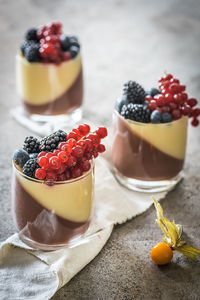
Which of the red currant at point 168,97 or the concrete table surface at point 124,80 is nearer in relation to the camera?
the concrete table surface at point 124,80

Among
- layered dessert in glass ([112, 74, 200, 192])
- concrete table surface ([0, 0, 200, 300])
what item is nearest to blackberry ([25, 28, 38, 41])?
concrete table surface ([0, 0, 200, 300])

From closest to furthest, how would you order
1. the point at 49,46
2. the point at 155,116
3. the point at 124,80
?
the point at 155,116 < the point at 49,46 < the point at 124,80

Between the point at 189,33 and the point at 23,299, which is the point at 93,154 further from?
the point at 189,33

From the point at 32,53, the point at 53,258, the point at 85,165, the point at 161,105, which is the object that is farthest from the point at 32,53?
the point at 53,258

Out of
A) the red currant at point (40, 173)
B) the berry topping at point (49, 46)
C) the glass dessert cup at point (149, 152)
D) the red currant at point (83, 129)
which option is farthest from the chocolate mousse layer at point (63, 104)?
the red currant at point (40, 173)

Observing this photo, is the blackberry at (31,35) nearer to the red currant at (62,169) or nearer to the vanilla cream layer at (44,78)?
the vanilla cream layer at (44,78)

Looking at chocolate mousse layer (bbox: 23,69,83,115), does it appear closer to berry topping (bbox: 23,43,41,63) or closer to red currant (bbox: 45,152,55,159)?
berry topping (bbox: 23,43,41,63)

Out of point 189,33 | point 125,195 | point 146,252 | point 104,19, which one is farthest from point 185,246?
point 104,19

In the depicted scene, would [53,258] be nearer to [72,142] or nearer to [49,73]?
[72,142]
